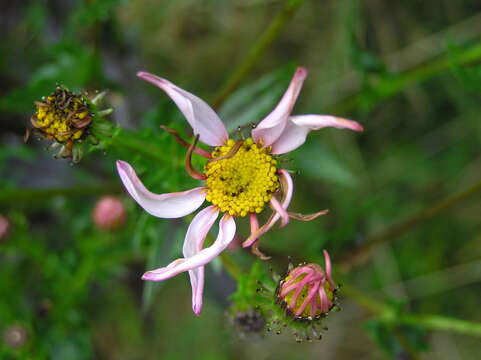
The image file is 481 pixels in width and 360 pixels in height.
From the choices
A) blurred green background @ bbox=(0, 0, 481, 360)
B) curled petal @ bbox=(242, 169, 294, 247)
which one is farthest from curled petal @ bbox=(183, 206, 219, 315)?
blurred green background @ bbox=(0, 0, 481, 360)

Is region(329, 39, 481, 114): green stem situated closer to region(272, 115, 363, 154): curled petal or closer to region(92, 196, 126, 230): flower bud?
region(272, 115, 363, 154): curled petal

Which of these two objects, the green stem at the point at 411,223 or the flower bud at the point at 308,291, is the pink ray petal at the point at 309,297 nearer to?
the flower bud at the point at 308,291

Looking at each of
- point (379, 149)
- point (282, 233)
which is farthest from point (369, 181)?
point (282, 233)

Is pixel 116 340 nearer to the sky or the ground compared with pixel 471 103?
nearer to the ground

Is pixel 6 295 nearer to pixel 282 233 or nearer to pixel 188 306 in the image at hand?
pixel 188 306

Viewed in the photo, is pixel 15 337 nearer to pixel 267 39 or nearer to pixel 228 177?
pixel 228 177

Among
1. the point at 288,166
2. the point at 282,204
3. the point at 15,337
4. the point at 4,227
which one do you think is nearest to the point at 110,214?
the point at 4,227
